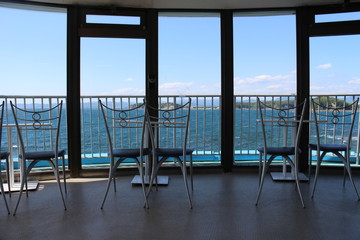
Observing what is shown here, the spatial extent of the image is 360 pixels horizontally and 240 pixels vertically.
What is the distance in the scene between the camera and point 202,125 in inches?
189

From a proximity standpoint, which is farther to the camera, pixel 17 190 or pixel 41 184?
pixel 41 184

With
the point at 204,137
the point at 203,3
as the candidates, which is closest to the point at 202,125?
the point at 204,137

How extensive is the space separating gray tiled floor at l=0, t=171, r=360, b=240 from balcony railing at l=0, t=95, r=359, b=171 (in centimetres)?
112

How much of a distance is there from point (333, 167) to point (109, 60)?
5240 millimetres

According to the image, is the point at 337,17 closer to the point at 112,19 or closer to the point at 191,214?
the point at 112,19

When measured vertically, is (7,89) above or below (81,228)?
above

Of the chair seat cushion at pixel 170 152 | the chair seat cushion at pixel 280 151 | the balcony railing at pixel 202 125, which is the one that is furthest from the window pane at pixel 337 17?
the chair seat cushion at pixel 170 152

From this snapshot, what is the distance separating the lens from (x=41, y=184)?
3.47m

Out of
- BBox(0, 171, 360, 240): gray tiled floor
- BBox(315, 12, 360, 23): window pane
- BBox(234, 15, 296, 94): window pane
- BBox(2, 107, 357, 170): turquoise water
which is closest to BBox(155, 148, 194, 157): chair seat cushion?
BBox(0, 171, 360, 240): gray tiled floor

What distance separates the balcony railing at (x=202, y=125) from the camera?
4160 mm

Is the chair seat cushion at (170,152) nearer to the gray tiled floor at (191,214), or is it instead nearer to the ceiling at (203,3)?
the gray tiled floor at (191,214)

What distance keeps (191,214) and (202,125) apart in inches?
96.8

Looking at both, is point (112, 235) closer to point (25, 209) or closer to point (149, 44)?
point (25, 209)

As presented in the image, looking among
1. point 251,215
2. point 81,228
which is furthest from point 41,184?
point 251,215
